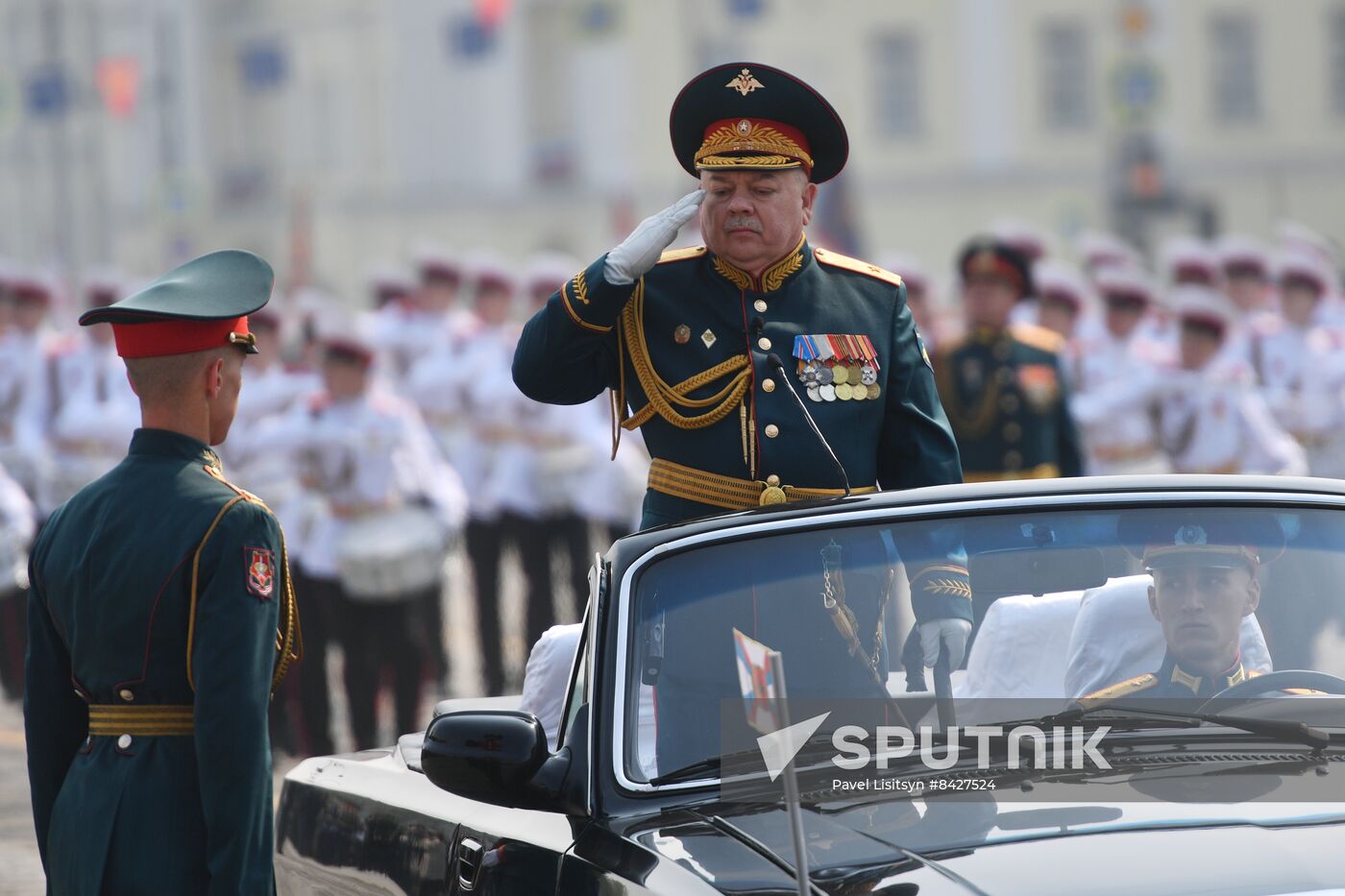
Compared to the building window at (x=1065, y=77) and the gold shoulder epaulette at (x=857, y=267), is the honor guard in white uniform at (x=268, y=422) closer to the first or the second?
the gold shoulder epaulette at (x=857, y=267)

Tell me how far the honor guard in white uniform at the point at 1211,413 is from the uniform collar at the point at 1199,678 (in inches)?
341

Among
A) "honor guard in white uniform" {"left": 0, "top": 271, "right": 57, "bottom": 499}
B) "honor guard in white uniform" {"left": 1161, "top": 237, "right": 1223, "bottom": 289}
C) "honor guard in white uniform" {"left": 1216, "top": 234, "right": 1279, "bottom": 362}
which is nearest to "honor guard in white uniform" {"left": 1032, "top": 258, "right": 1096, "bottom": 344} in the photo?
"honor guard in white uniform" {"left": 1216, "top": 234, "right": 1279, "bottom": 362}

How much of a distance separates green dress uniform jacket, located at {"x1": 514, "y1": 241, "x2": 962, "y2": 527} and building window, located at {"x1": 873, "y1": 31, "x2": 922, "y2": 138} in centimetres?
5167

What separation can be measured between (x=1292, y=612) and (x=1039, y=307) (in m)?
11.7

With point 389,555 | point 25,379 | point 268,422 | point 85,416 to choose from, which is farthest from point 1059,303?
point 25,379

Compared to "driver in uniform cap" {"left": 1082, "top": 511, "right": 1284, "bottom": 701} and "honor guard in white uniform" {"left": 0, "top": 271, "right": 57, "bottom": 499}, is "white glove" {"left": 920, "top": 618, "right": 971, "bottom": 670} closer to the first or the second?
"driver in uniform cap" {"left": 1082, "top": 511, "right": 1284, "bottom": 701}

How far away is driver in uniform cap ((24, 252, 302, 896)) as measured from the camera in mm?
4371

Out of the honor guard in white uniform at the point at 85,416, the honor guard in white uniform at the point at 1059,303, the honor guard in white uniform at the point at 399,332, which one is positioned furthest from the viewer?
the honor guard in white uniform at the point at 399,332

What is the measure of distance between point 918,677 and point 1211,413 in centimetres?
934

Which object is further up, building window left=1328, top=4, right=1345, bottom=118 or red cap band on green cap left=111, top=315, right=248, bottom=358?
building window left=1328, top=4, right=1345, bottom=118

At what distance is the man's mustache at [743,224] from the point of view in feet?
18.4

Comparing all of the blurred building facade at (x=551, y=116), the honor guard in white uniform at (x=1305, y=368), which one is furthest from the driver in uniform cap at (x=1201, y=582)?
the blurred building facade at (x=551, y=116)

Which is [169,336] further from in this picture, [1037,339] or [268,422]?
[268,422]

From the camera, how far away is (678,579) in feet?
14.7
